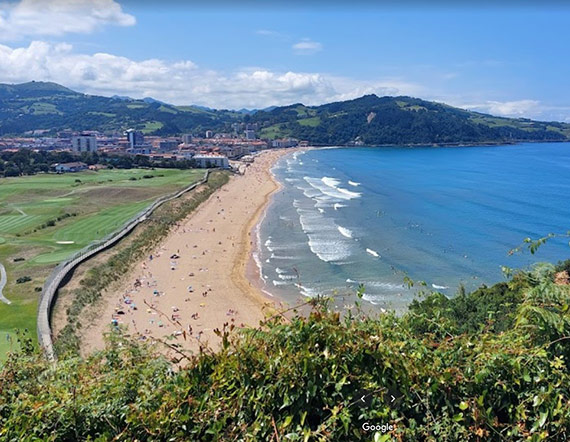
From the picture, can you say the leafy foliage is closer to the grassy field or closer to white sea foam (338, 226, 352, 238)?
the grassy field

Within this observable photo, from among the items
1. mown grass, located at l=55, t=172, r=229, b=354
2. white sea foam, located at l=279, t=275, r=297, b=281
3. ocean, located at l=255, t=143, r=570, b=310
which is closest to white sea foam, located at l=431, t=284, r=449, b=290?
ocean, located at l=255, t=143, r=570, b=310

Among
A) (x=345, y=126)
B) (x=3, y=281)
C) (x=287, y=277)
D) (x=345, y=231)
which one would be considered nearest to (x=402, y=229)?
(x=345, y=231)

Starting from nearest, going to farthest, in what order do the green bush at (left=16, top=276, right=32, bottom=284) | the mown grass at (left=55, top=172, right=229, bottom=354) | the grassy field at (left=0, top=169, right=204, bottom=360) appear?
the mown grass at (left=55, top=172, right=229, bottom=354)
the grassy field at (left=0, top=169, right=204, bottom=360)
the green bush at (left=16, top=276, right=32, bottom=284)

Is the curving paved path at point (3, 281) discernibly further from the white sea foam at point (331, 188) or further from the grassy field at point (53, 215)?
the white sea foam at point (331, 188)

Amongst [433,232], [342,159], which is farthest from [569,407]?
[342,159]

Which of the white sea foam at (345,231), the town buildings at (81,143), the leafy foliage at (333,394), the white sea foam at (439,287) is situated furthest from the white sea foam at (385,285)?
the town buildings at (81,143)

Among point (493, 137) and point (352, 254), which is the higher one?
point (493, 137)

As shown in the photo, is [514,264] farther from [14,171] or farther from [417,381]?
[14,171]
